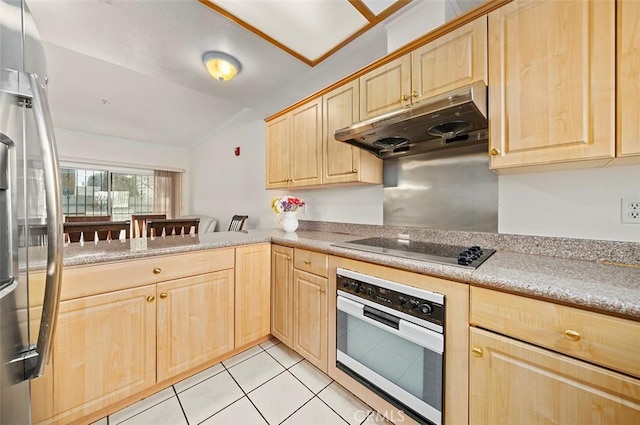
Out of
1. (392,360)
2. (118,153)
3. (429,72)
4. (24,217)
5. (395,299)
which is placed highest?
(118,153)

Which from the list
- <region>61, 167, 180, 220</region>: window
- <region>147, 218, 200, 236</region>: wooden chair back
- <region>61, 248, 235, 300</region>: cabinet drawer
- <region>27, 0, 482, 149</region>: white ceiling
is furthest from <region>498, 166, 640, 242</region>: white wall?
<region>61, 167, 180, 220</region>: window

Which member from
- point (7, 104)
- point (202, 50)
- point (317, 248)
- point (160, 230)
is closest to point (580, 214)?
point (317, 248)

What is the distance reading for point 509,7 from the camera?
1.10m

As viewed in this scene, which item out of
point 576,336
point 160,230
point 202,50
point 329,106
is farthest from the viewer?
point 160,230

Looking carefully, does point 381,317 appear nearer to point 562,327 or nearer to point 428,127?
point 562,327

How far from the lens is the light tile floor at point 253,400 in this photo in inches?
50.8

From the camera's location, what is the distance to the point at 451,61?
4.19 ft

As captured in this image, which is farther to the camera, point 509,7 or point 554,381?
point 509,7

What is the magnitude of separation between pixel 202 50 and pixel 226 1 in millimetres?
677

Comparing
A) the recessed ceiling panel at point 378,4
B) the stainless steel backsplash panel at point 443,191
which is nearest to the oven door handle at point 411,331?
the stainless steel backsplash panel at point 443,191

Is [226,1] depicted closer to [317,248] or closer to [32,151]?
[32,151]

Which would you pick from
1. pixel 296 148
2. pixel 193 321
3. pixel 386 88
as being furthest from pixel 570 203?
pixel 193 321

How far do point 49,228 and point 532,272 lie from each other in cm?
164

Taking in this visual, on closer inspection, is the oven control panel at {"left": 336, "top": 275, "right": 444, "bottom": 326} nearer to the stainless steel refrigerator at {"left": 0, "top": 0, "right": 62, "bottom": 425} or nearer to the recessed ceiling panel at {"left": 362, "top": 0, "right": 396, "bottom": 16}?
the stainless steel refrigerator at {"left": 0, "top": 0, "right": 62, "bottom": 425}
